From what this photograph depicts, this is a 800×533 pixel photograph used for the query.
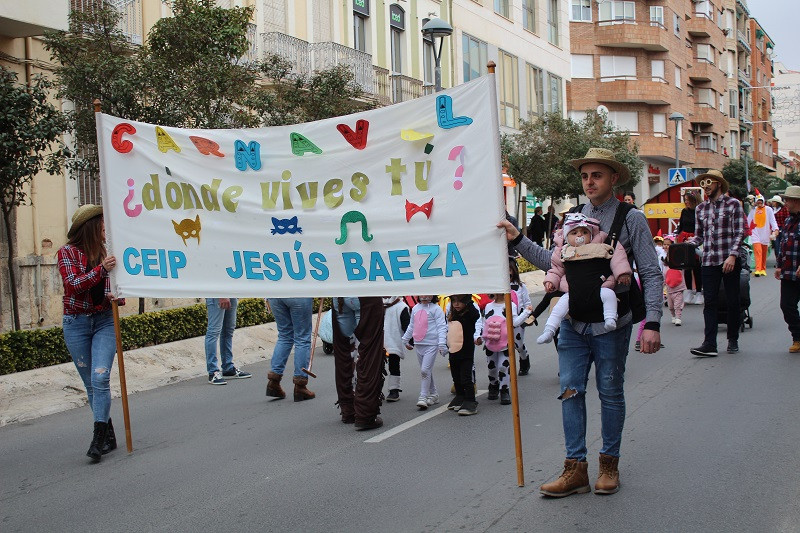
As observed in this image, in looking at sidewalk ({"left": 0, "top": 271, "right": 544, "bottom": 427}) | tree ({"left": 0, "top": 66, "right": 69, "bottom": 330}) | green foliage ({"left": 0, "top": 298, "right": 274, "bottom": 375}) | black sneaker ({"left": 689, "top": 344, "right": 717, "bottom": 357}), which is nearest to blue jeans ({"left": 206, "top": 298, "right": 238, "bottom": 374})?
sidewalk ({"left": 0, "top": 271, "right": 544, "bottom": 427})

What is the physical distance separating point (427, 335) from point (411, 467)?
248 cm

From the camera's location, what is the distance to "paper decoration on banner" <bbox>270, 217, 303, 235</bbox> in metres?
7.32

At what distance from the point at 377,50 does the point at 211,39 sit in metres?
16.0

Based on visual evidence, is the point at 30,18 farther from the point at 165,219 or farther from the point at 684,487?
the point at 684,487

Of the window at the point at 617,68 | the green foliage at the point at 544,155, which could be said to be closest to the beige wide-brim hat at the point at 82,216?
the green foliage at the point at 544,155

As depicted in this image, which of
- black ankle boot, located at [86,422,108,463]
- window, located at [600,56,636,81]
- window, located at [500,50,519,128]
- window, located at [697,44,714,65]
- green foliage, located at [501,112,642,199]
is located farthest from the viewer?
window, located at [697,44,714,65]

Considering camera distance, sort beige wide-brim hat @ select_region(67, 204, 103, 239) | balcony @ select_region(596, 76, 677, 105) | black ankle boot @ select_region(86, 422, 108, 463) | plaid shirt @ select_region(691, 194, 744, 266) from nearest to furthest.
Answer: black ankle boot @ select_region(86, 422, 108, 463)
beige wide-brim hat @ select_region(67, 204, 103, 239)
plaid shirt @ select_region(691, 194, 744, 266)
balcony @ select_region(596, 76, 677, 105)

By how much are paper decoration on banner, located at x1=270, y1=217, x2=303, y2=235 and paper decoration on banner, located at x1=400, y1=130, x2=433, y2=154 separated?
46.3 inches

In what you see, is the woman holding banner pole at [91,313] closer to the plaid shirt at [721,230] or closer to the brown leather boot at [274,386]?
the brown leather boot at [274,386]

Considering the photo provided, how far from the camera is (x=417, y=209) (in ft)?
21.8

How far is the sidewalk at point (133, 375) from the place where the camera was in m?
9.98

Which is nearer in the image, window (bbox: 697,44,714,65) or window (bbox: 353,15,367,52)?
window (bbox: 353,15,367,52)

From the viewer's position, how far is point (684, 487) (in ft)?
19.3

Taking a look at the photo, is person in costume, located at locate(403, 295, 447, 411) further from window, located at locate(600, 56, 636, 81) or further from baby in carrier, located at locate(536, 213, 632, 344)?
window, located at locate(600, 56, 636, 81)
